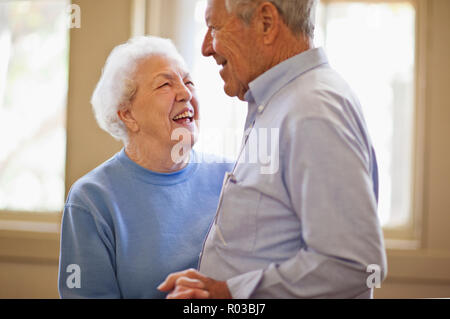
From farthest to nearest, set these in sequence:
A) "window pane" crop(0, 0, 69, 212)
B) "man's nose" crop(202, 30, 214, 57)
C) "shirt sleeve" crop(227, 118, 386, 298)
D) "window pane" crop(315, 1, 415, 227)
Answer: "window pane" crop(0, 0, 69, 212)
"window pane" crop(315, 1, 415, 227)
"man's nose" crop(202, 30, 214, 57)
"shirt sleeve" crop(227, 118, 386, 298)

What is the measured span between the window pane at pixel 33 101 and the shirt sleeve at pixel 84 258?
4.89ft

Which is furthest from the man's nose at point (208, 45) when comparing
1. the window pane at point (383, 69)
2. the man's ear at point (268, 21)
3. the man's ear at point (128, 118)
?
the window pane at point (383, 69)

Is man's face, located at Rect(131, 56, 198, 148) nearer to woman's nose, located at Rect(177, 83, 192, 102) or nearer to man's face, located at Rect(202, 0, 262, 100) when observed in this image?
woman's nose, located at Rect(177, 83, 192, 102)

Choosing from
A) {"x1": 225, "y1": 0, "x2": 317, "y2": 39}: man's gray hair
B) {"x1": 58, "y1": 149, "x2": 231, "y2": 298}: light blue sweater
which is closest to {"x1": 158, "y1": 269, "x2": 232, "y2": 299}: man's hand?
{"x1": 58, "y1": 149, "x2": 231, "y2": 298}: light blue sweater

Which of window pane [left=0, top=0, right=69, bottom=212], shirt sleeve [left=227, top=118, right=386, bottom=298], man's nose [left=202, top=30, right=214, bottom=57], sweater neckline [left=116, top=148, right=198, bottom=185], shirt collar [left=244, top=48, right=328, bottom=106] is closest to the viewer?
shirt sleeve [left=227, top=118, right=386, bottom=298]

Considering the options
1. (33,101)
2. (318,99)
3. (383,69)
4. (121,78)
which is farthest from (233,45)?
(33,101)

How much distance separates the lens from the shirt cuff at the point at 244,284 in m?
0.81

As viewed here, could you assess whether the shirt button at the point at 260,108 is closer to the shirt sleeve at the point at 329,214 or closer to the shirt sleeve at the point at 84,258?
the shirt sleeve at the point at 329,214

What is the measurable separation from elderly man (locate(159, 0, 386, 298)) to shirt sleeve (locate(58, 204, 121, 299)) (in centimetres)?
31

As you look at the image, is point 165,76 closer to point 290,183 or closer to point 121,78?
point 121,78

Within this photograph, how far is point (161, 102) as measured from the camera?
1278 millimetres

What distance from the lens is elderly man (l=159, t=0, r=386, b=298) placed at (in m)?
0.75
